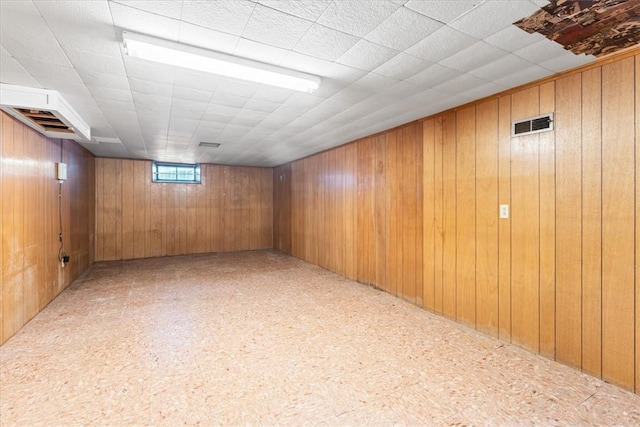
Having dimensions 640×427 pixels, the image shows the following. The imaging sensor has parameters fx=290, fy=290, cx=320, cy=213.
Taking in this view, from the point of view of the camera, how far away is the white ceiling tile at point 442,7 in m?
1.56

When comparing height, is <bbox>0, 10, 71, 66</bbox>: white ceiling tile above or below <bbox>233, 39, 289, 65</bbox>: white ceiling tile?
below

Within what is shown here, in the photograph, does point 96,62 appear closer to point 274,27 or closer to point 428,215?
point 274,27

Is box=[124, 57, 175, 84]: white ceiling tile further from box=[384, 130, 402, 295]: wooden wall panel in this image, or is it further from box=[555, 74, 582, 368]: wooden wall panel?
box=[555, 74, 582, 368]: wooden wall panel

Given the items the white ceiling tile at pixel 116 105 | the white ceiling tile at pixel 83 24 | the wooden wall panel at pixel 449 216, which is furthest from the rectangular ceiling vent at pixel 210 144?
the wooden wall panel at pixel 449 216

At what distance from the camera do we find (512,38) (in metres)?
1.88

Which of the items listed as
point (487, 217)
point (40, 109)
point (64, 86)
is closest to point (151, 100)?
point (64, 86)

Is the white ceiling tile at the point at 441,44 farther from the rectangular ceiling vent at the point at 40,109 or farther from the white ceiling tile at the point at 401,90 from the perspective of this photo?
the rectangular ceiling vent at the point at 40,109

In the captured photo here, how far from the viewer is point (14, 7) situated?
5.13 ft

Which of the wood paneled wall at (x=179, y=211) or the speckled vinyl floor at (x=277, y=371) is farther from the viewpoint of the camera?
the wood paneled wall at (x=179, y=211)

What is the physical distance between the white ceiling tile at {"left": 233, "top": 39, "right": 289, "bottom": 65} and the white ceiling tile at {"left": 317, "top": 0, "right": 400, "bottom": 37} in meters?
0.46

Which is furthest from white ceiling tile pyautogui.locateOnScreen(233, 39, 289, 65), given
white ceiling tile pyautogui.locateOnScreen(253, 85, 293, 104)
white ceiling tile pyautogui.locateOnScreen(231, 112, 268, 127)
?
white ceiling tile pyautogui.locateOnScreen(231, 112, 268, 127)

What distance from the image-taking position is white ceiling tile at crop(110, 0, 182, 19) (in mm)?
1545

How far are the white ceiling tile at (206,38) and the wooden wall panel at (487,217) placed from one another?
2483 millimetres

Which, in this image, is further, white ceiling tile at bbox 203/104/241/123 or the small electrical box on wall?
the small electrical box on wall
